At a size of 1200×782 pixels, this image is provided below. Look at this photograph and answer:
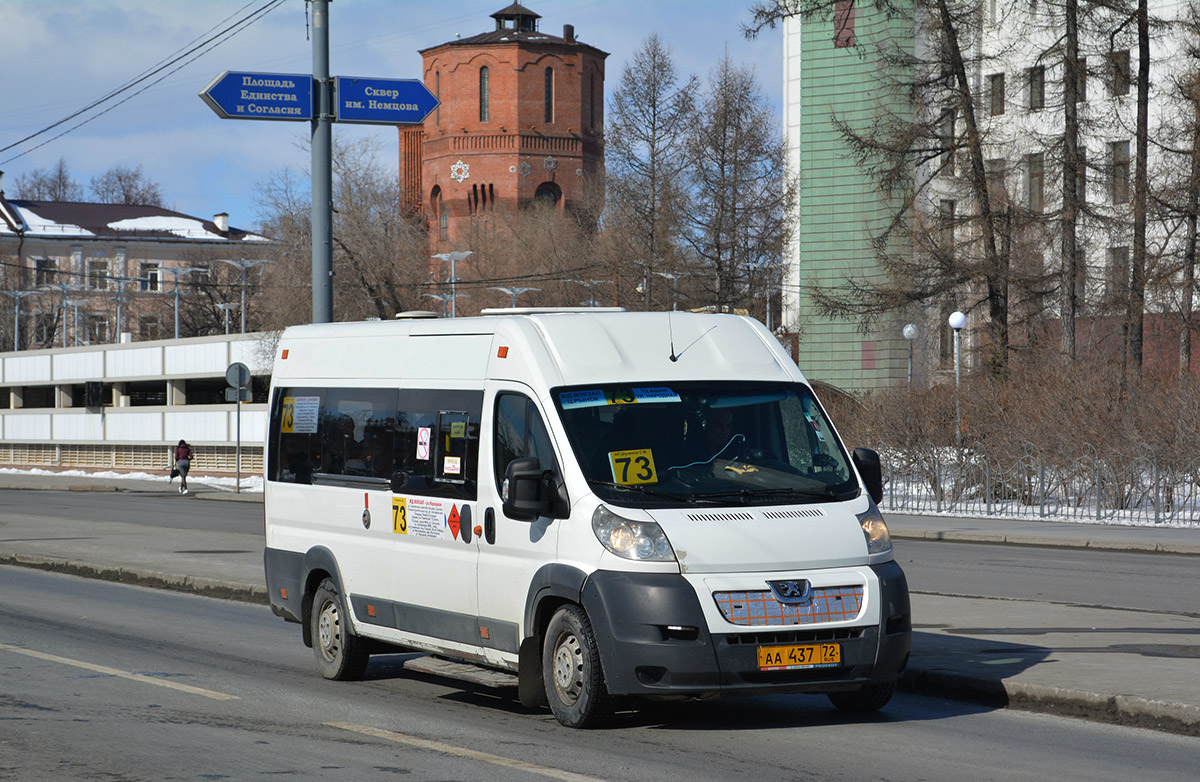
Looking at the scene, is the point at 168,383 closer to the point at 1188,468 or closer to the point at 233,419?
the point at 233,419

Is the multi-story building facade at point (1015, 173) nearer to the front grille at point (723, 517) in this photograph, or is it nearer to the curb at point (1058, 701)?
the curb at point (1058, 701)

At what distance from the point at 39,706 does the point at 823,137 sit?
50.3 metres

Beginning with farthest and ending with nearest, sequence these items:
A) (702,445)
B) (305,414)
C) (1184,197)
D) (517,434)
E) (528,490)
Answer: (1184,197) → (305,414) → (517,434) → (702,445) → (528,490)

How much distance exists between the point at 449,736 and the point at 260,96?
10.1 m

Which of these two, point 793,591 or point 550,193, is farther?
point 550,193

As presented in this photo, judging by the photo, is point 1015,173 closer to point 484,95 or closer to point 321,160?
point 321,160

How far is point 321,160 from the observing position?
16406mm

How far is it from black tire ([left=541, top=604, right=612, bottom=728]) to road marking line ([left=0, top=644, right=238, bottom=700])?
2.42 m

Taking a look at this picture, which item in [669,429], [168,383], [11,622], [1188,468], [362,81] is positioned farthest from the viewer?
[168,383]

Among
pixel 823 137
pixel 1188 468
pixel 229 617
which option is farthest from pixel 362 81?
pixel 823 137

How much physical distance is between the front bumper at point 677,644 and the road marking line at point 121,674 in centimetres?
299

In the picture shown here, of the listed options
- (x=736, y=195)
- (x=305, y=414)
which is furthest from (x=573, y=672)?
(x=736, y=195)

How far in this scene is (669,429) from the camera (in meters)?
8.20

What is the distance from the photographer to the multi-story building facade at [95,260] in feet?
371
